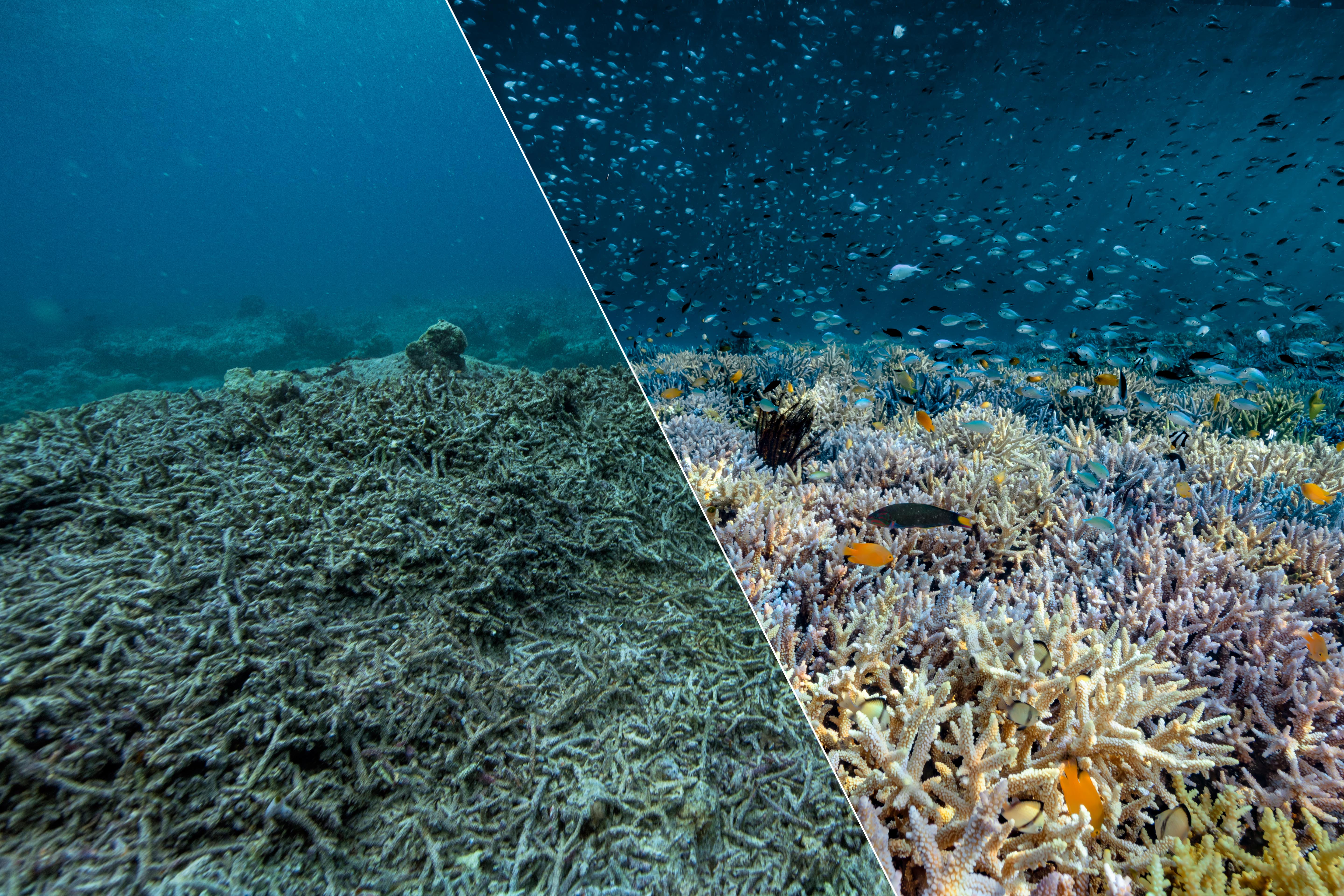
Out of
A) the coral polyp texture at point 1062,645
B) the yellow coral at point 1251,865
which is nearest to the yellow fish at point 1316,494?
the coral polyp texture at point 1062,645

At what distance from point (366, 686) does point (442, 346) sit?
7282mm

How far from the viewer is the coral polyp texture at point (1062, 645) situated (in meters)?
1.33

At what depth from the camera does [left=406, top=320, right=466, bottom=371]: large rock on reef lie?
7559 millimetres

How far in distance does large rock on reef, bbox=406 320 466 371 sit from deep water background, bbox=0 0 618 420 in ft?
10.2

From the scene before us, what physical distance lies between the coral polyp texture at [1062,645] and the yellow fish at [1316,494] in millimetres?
23

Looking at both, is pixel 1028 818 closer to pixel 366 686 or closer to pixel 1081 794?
pixel 1081 794

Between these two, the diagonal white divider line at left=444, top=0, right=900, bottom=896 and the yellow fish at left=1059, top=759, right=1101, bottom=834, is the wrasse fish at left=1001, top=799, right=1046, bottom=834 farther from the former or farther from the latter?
the diagonal white divider line at left=444, top=0, right=900, bottom=896

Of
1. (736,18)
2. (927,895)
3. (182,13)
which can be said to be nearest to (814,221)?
(736,18)

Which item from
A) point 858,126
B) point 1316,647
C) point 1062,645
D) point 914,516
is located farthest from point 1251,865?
point 858,126

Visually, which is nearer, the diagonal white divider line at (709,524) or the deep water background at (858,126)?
the diagonal white divider line at (709,524)

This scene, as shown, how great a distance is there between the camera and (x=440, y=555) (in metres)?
2.22

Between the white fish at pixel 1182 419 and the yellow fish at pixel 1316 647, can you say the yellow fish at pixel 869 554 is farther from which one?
the white fish at pixel 1182 419

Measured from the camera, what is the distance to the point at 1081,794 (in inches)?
54.2

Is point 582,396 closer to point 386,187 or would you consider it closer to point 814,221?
point 814,221
